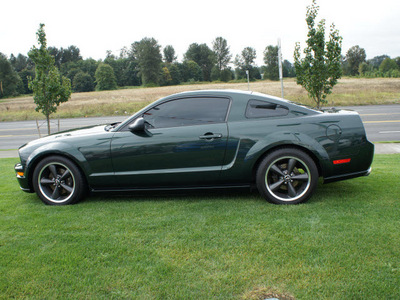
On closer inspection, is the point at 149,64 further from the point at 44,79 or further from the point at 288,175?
the point at 288,175

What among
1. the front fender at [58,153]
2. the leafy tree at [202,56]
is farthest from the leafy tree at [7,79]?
the front fender at [58,153]

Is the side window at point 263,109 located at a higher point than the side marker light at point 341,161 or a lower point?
higher

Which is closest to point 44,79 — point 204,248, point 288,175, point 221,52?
point 288,175

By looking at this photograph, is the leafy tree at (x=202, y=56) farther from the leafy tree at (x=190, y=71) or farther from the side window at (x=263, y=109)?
the side window at (x=263, y=109)

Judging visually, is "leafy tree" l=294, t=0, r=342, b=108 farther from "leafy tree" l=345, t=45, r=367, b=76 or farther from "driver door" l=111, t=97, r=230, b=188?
"leafy tree" l=345, t=45, r=367, b=76

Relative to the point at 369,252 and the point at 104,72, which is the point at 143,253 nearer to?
the point at 369,252

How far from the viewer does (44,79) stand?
1218cm

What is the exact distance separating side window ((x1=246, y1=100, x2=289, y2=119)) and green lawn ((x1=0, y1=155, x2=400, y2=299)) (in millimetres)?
1104

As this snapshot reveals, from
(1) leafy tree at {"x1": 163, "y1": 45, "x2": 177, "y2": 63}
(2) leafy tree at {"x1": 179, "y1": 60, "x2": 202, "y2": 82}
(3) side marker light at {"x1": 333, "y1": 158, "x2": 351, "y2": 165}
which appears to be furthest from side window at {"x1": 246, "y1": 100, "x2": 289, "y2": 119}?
(1) leafy tree at {"x1": 163, "y1": 45, "x2": 177, "y2": 63}

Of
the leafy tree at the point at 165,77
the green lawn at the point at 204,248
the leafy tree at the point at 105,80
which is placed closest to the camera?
the green lawn at the point at 204,248

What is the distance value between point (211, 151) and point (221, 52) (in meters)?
124

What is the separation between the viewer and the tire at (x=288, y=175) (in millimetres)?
4238

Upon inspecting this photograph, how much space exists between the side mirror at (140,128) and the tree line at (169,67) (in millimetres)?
93013

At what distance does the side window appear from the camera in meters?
4.42
